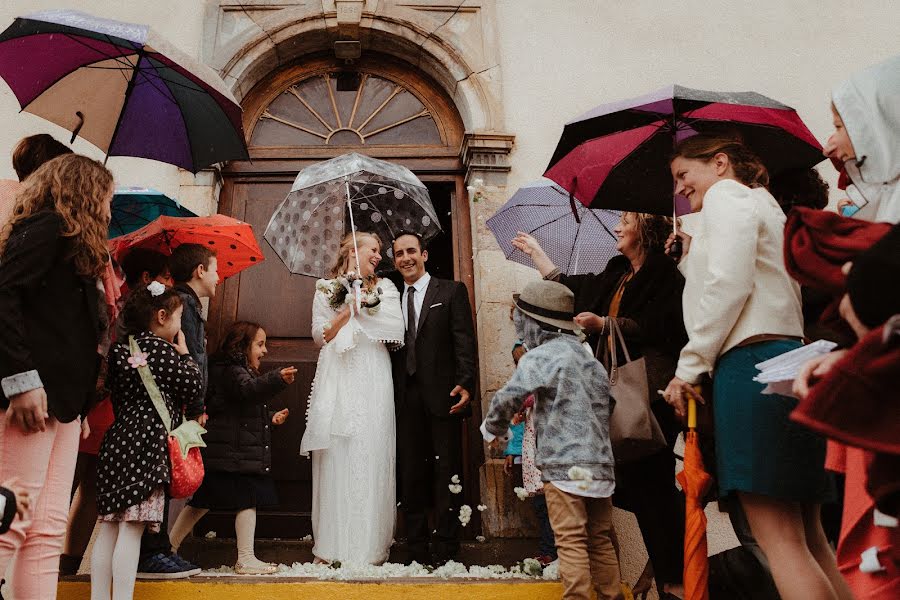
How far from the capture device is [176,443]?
12.5 ft

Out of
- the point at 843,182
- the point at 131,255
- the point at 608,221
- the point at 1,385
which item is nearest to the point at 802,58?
the point at 608,221

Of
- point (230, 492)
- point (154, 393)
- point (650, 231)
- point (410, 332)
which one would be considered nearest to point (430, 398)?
point (410, 332)

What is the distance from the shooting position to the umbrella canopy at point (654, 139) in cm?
407

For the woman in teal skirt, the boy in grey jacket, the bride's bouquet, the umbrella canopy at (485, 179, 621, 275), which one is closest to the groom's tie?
the bride's bouquet

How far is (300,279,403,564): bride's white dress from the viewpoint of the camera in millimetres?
4703

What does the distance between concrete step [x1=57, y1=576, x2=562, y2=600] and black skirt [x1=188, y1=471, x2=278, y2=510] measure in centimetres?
64

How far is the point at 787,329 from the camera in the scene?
9.44 feet

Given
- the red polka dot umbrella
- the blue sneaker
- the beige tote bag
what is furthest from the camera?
the red polka dot umbrella

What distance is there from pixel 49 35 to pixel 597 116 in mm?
2819

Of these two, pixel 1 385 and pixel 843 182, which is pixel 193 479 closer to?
pixel 1 385

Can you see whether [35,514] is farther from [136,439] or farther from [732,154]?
[732,154]

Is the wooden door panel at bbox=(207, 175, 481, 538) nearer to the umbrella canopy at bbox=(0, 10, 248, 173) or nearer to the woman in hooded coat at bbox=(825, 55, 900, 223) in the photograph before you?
the umbrella canopy at bbox=(0, 10, 248, 173)

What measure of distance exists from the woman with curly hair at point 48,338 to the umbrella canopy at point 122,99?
1.21 metres

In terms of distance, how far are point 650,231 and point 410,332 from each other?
1702 millimetres
